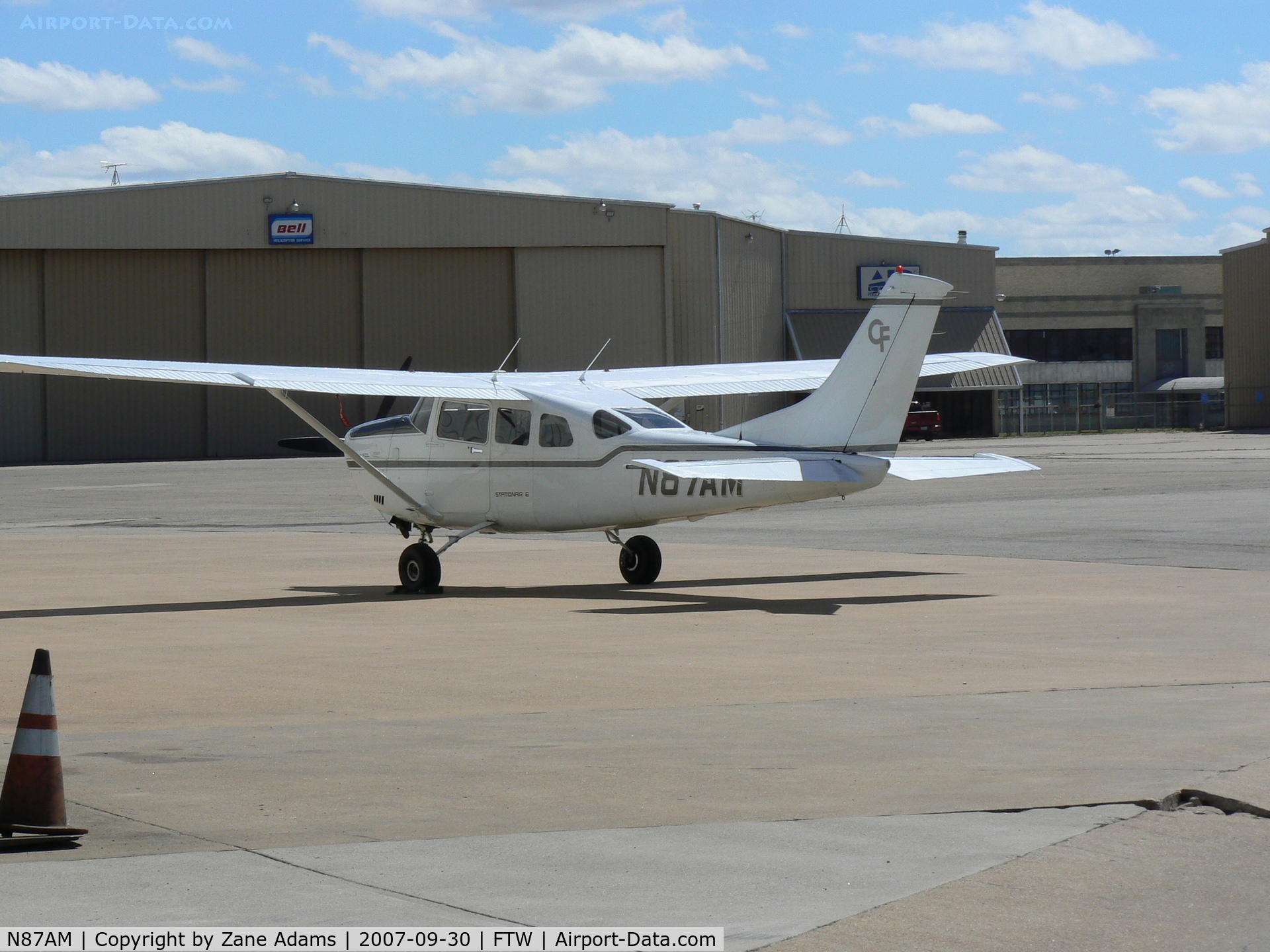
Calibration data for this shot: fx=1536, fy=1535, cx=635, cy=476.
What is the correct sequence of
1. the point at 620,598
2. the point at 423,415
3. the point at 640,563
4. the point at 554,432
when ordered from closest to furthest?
the point at 620,598 < the point at 554,432 < the point at 640,563 < the point at 423,415

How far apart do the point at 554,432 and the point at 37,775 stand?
10373 millimetres

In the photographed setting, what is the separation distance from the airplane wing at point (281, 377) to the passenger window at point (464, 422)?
0.92 ft

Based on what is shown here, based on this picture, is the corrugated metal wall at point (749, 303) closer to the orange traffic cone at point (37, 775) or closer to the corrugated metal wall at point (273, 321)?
the corrugated metal wall at point (273, 321)

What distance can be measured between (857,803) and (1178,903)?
1.68 m

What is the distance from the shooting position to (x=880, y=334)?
49.1 ft

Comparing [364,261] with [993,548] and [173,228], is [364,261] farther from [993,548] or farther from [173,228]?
[993,548]

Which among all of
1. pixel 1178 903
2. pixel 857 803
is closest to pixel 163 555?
pixel 857 803

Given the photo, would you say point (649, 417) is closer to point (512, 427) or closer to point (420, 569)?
point (512, 427)

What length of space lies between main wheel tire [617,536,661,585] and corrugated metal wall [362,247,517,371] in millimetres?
46560

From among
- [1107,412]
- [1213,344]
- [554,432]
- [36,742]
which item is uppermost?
[1213,344]

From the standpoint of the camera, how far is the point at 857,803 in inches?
263

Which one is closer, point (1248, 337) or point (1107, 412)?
point (1248, 337)

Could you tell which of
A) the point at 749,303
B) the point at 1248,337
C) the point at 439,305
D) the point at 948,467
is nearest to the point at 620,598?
the point at 948,467

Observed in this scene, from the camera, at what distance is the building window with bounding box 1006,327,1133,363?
3762 inches
